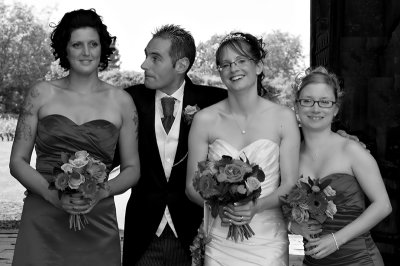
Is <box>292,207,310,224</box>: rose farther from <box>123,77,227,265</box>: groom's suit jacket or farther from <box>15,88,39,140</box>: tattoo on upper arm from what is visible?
<box>15,88,39,140</box>: tattoo on upper arm

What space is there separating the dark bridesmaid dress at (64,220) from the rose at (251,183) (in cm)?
106

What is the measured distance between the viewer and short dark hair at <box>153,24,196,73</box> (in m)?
4.62

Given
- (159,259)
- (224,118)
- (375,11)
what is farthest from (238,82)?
(375,11)

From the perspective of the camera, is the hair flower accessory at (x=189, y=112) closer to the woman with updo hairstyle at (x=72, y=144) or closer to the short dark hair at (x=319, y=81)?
the woman with updo hairstyle at (x=72, y=144)

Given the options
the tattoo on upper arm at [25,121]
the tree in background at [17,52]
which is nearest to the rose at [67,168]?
the tattoo on upper arm at [25,121]

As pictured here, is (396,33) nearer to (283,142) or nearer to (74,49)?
(283,142)

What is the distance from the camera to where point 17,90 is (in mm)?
53625

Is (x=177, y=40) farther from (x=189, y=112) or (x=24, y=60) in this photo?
(x=24, y=60)

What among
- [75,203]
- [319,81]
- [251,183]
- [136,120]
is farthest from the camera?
[136,120]

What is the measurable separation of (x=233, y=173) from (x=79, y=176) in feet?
2.84

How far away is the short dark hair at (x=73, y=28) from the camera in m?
4.18

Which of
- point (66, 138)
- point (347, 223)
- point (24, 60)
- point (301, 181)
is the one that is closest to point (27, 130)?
point (66, 138)

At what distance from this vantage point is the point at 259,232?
399cm

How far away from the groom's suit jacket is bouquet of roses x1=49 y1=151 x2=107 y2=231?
69cm
